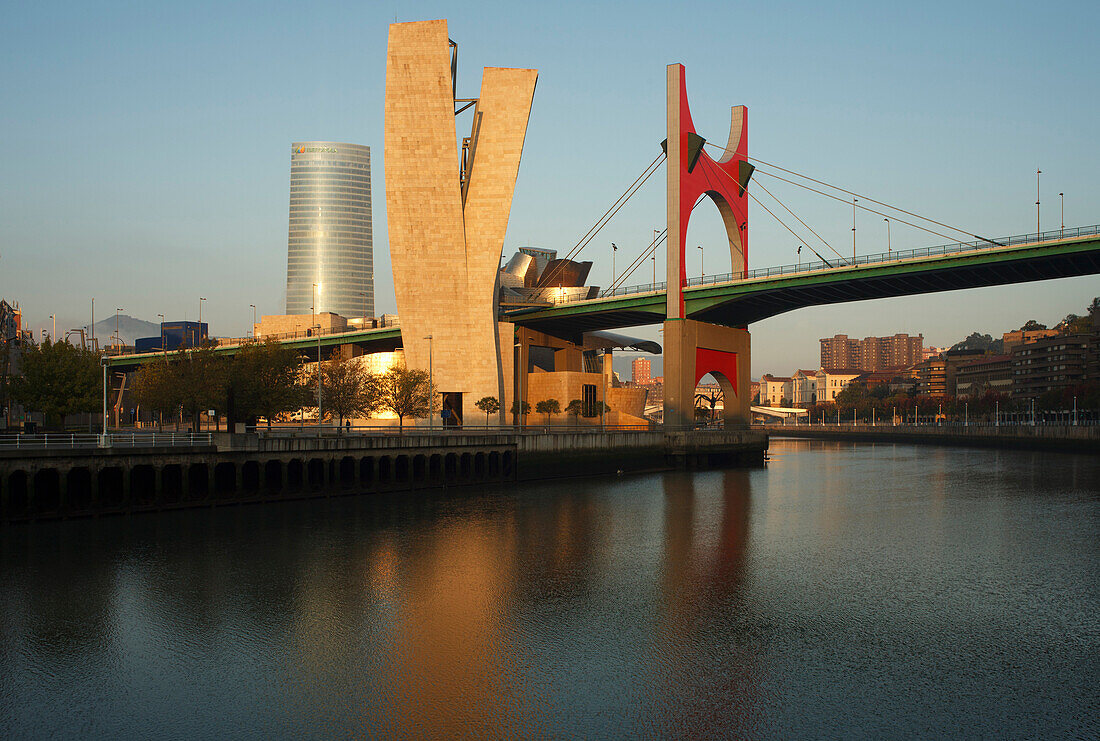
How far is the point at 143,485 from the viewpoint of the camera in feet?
117

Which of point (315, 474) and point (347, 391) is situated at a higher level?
point (347, 391)

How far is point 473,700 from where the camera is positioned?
566 inches

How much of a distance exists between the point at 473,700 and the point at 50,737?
6.24m

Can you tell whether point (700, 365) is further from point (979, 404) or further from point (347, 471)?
point (979, 404)

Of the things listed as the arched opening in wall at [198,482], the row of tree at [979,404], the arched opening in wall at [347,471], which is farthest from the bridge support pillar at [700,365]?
the row of tree at [979,404]

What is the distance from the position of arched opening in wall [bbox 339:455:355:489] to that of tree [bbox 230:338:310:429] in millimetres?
14355

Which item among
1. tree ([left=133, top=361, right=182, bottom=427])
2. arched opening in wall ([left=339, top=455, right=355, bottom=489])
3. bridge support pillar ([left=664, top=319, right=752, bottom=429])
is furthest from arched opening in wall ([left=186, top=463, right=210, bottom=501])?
bridge support pillar ([left=664, top=319, right=752, bottom=429])

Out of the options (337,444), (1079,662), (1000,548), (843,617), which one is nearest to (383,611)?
(843,617)

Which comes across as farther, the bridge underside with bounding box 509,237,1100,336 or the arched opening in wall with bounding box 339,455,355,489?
the bridge underside with bounding box 509,237,1100,336

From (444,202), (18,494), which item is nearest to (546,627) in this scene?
(18,494)

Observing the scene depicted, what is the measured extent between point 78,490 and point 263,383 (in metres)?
23.4

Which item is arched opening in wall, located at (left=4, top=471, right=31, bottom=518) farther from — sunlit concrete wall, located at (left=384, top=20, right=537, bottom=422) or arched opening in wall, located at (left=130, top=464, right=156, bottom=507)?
sunlit concrete wall, located at (left=384, top=20, right=537, bottom=422)

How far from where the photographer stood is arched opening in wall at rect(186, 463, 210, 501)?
36.8 metres

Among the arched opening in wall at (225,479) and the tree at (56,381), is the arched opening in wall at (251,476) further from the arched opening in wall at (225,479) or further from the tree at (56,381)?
the tree at (56,381)
